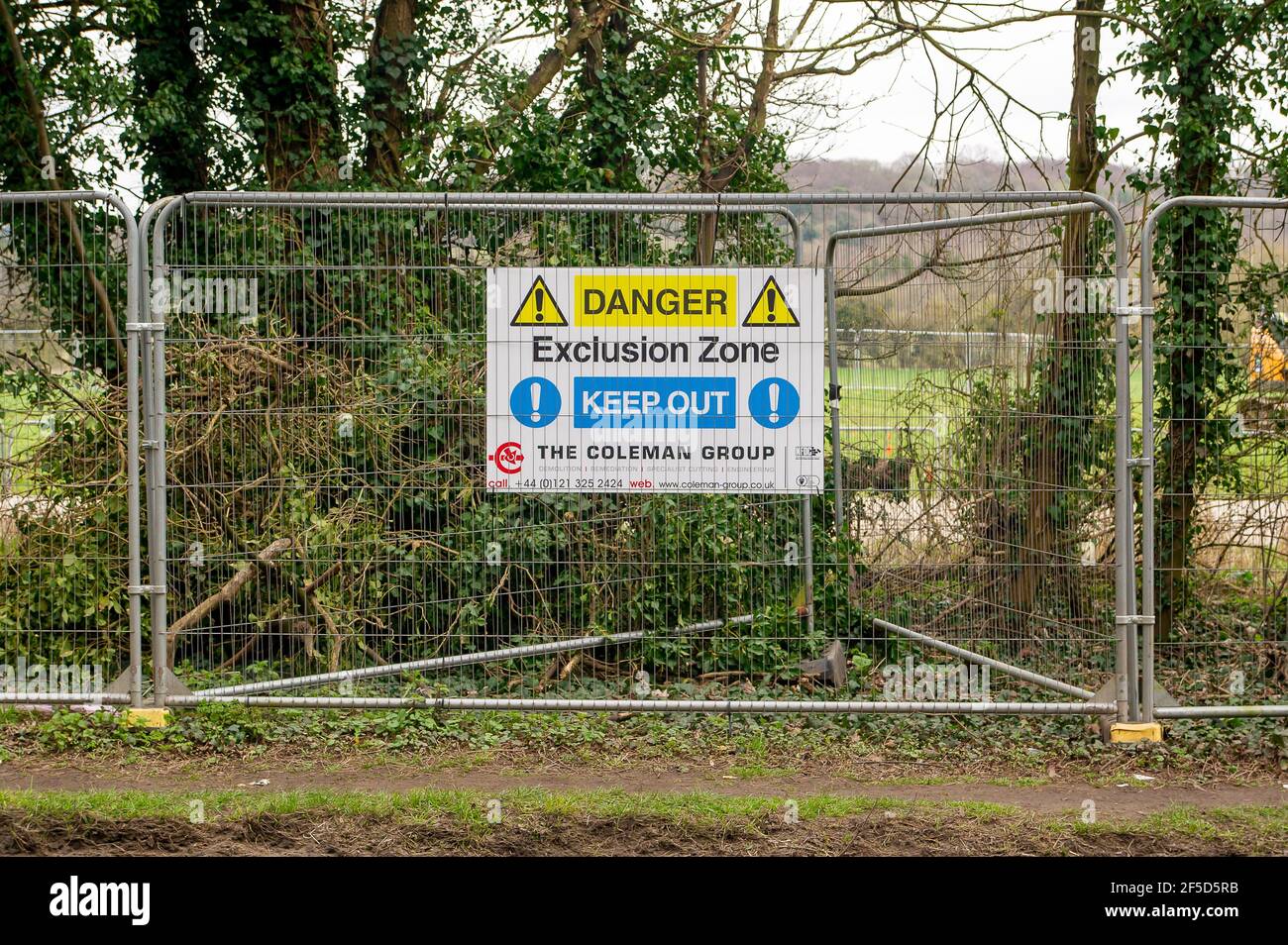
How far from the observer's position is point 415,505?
23.4ft

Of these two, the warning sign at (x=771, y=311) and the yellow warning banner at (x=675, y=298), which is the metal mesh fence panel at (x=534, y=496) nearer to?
the yellow warning banner at (x=675, y=298)

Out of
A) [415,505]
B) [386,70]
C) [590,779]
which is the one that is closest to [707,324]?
[415,505]

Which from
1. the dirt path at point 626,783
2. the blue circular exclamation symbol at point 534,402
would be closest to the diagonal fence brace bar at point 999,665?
the dirt path at point 626,783

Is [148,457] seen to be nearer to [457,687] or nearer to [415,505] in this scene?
[415,505]

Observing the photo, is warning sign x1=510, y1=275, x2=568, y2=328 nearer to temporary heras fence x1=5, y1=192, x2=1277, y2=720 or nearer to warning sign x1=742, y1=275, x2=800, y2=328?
temporary heras fence x1=5, y1=192, x2=1277, y2=720

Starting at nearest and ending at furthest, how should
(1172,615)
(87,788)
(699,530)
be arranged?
(87,788)
(699,530)
(1172,615)

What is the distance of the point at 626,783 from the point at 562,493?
1.73m

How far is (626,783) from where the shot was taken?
20.8 feet

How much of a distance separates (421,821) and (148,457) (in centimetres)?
281

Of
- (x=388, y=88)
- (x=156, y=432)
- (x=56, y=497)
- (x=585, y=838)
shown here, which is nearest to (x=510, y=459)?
(x=156, y=432)

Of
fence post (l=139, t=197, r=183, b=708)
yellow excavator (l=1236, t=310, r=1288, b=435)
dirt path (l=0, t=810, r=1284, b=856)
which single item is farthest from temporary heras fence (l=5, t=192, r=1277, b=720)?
dirt path (l=0, t=810, r=1284, b=856)

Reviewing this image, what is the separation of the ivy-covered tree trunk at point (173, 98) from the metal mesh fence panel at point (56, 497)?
11.5 feet

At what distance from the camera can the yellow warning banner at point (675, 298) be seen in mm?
6762

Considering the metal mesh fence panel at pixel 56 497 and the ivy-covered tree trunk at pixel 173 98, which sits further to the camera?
the ivy-covered tree trunk at pixel 173 98
